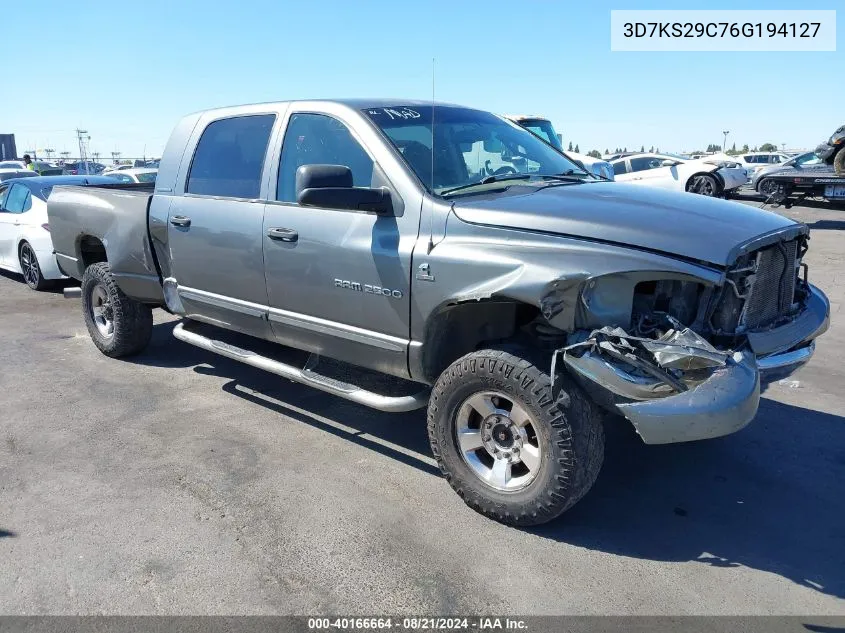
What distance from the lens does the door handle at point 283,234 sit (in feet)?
13.6

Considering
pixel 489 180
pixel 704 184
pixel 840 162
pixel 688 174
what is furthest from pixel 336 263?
pixel 704 184

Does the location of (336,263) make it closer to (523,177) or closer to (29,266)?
(523,177)

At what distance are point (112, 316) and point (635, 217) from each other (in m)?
4.56

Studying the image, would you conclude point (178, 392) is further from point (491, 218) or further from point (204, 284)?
point (491, 218)

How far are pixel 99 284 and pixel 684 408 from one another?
196 inches

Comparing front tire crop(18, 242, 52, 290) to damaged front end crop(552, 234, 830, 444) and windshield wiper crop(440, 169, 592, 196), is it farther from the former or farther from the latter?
damaged front end crop(552, 234, 830, 444)

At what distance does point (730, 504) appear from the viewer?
3.65 m

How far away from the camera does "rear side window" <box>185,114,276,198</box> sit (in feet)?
15.0

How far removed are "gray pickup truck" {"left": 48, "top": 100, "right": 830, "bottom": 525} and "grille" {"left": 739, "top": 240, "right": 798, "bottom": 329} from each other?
0.05 ft

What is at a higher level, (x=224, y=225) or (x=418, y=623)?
(x=224, y=225)

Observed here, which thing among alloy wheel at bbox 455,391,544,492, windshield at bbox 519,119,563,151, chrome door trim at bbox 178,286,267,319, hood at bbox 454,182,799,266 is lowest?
alloy wheel at bbox 455,391,544,492

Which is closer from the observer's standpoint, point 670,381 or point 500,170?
point 670,381

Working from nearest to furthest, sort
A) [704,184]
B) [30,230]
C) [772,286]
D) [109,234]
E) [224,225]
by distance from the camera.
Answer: [772,286] → [224,225] → [109,234] → [30,230] → [704,184]

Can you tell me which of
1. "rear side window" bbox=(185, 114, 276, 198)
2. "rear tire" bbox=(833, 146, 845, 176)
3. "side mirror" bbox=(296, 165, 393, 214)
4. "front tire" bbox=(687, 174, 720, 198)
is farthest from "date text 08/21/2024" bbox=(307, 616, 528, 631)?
"front tire" bbox=(687, 174, 720, 198)
